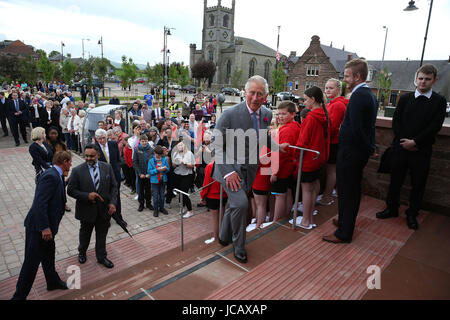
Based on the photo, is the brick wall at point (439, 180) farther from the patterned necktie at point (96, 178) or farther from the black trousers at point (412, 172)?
the patterned necktie at point (96, 178)

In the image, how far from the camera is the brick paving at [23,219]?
214 inches

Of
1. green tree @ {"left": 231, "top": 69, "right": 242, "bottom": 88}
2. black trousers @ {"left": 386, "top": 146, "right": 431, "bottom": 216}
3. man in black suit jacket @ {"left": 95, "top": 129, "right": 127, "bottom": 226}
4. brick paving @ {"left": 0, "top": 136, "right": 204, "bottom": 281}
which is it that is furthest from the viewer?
green tree @ {"left": 231, "top": 69, "right": 242, "bottom": 88}

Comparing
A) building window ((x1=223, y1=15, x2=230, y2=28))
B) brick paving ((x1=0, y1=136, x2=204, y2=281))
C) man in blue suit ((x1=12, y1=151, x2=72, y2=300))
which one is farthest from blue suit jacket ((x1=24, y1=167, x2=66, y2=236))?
building window ((x1=223, y1=15, x2=230, y2=28))

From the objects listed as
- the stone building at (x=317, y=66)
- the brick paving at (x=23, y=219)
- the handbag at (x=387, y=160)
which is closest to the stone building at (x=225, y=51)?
the stone building at (x=317, y=66)

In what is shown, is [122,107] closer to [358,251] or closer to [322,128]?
[322,128]

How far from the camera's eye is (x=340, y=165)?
11.6ft

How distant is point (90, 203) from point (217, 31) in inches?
3177

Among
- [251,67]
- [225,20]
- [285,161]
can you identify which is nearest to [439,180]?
[285,161]

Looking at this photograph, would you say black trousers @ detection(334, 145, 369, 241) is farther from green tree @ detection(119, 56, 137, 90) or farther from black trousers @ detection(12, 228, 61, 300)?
green tree @ detection(119, 56, 137, 90)

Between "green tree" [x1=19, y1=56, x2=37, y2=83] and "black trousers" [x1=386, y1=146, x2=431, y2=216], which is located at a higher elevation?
"green tree" [x1=19, y1=56, x2=37, y2=83]

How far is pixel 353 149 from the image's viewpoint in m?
3.38

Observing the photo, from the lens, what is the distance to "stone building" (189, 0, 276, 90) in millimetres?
75875

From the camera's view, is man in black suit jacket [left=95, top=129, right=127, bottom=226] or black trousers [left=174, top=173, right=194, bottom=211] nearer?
man in black suit jacket [left=95, top=129, right=127, bottom=226]

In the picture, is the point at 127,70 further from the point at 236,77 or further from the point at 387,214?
the point at 387,214
